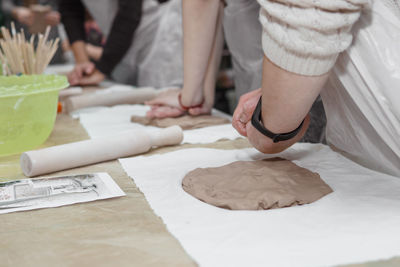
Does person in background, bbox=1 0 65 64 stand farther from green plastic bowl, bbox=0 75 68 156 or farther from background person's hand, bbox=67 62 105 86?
green plastic bowl, bbox=0 75 68 156

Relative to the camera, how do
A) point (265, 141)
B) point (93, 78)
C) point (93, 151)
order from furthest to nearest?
1. point (93, 78)
2. point (93, 151)
3. point (265, 141)

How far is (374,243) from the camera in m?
0.69

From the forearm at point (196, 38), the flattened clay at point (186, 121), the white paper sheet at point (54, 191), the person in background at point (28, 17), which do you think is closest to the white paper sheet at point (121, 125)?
the flattened clay at point (186, 121)

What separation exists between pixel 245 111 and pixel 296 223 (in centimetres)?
36

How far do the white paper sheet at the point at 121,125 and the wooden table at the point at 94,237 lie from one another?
0.46 meters

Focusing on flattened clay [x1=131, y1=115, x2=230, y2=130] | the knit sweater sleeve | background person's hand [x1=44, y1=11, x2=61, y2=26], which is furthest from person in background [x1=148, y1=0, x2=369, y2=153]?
background person's hand [x1=44, y1=11, x2=61, y2=26]

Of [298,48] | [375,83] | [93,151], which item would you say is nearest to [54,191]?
[93,151]

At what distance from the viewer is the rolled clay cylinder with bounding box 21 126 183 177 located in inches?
40.2

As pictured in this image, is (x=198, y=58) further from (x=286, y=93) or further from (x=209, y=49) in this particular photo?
(x=286, y=93)

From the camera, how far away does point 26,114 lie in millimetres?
1182

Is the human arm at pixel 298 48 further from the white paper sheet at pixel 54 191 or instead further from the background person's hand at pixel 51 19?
the background person's hand at pixel 51 19

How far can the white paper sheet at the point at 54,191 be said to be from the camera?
34.2 inches

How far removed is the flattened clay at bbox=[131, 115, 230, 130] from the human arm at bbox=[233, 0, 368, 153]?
24.5 inches

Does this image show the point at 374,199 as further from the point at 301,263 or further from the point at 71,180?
the point at 71,180
